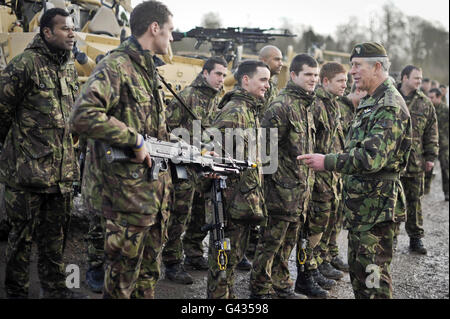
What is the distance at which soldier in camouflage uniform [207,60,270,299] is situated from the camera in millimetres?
4176

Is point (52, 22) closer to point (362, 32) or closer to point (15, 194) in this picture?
point (15, 194)

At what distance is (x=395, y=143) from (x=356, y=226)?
717mm

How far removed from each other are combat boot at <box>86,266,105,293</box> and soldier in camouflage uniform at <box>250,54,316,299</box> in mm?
1442

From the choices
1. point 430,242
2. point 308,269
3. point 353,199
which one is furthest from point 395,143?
point 430,242

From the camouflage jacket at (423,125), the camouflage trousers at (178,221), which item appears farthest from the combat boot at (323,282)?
the camouflage jacket at (423,125)

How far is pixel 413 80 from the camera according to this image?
7.53 m

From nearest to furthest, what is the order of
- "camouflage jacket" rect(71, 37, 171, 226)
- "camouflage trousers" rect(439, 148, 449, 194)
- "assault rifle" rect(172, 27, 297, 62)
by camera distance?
"camouflage jacket" rect(71, 37, 171, 226)
"assault rifle" rect(172, 27, 297, 62)
"camouflage trousers" rect(439, 148, 449, 194)

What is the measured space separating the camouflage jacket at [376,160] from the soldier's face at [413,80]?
377 cm

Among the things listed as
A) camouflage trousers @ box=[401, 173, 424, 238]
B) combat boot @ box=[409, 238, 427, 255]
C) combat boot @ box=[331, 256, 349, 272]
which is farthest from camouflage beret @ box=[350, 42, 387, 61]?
combat boot @ box=[409, 238, 427, 255]

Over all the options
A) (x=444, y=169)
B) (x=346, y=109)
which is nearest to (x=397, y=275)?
(x=346, y=109)

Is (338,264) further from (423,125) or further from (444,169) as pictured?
(444,169)

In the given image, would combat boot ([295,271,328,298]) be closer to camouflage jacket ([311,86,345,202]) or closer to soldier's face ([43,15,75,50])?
camouflage jacket ([311,86,345,202])

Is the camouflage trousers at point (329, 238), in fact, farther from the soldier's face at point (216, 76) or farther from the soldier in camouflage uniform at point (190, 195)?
the soldier's face at point (216, 76)

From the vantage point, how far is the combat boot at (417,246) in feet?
24.4
